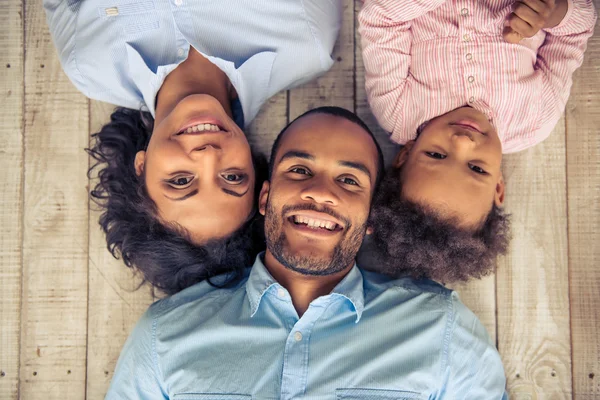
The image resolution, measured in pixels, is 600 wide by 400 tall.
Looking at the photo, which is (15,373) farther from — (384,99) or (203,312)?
(384,99)

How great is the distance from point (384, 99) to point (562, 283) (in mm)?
980

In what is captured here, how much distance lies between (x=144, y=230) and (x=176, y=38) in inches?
27.0

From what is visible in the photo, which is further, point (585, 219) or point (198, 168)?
point (585, 219)

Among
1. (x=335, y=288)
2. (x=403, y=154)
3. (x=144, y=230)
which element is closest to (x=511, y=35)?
→ (x=403, y=154)

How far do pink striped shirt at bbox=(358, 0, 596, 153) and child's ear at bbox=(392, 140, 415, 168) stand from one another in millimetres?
51

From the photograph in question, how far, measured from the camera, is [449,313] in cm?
173

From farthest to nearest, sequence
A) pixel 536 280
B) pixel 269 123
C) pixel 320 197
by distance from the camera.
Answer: pixel 269 123, pixel 536 280, pixel 320 197

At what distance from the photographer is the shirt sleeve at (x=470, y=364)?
1.68m

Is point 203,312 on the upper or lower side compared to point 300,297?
lower

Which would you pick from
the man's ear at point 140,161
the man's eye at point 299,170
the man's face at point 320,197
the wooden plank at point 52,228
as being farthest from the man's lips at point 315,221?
the wooden plank at point 52,228

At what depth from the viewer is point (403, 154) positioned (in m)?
1.88

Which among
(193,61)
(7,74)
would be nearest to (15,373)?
(7,74)

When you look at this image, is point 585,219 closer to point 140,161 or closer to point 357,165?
point 357,165

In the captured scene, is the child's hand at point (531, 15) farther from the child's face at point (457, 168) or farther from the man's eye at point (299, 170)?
the man's eye at point (299, 170)
